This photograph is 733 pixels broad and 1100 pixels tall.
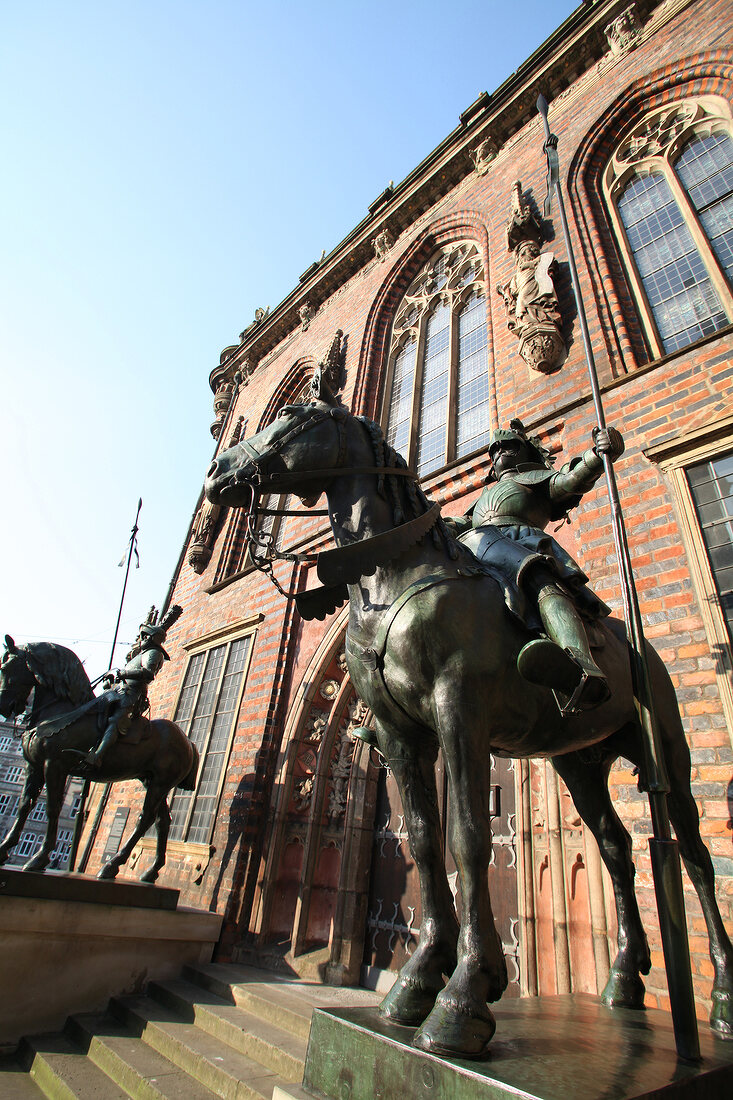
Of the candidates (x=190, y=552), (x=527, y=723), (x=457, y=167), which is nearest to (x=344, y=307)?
(x=457, y=167)

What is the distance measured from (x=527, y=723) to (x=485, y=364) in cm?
737

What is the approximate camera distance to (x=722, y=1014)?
2.37m

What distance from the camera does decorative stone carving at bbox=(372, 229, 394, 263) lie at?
12195mm

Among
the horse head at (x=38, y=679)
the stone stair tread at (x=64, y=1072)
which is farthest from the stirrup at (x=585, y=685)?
the horse head at (x=38, y=679)

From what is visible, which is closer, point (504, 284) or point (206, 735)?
point (504, 284)

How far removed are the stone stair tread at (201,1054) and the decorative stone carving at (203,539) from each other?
818 centimetres

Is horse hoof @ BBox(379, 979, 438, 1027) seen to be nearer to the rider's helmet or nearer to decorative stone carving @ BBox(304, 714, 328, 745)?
the rider's helmet

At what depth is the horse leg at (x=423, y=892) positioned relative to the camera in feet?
6.42

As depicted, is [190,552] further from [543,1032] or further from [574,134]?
[543,1032]

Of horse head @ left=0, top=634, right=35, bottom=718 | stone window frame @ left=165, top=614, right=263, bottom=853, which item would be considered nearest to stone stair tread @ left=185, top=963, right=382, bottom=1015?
stone window frame @ left=165, top=614, right=263, bottom=853

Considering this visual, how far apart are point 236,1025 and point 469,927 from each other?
3.03 meters

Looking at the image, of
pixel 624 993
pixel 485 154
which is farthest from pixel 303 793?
pixel 485 154

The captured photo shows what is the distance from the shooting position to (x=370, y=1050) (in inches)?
66.4

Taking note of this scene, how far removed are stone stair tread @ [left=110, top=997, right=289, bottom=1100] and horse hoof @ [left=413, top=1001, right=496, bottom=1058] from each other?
72.1 inches
